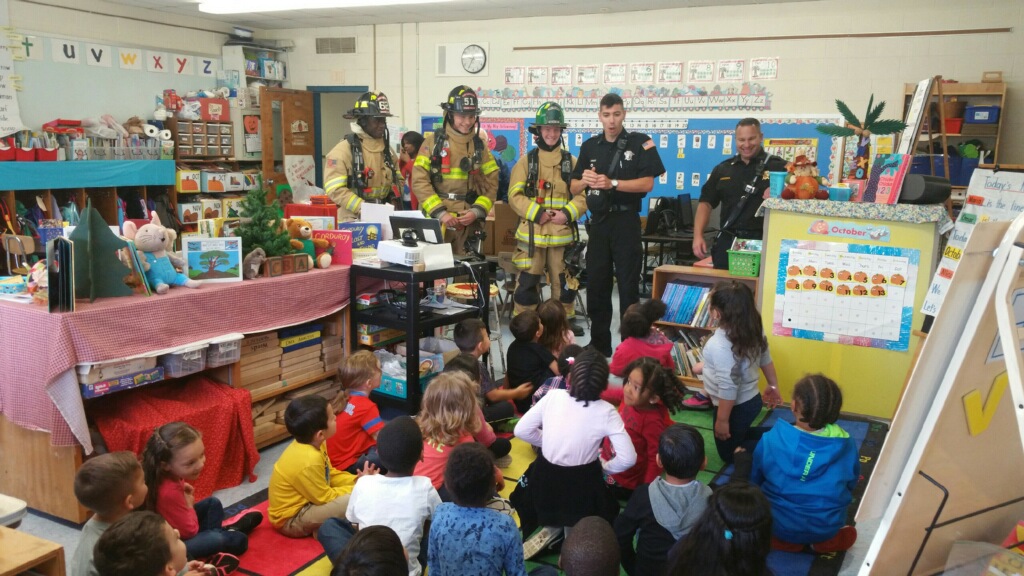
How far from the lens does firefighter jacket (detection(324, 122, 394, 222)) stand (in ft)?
19.2

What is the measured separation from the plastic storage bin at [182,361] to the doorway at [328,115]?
7174mm

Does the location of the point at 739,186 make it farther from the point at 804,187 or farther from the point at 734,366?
the point at 734,366

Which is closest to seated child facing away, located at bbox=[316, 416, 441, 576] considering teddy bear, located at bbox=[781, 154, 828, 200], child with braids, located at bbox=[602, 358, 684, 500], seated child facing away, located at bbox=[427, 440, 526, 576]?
seated child facing away, located at bbox=[427, 440, 526, 576]

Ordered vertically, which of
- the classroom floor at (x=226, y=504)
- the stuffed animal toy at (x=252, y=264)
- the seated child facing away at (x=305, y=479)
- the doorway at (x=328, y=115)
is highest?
the doorway at (x=328, y=115)

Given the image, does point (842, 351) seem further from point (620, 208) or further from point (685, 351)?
point (620, 208)

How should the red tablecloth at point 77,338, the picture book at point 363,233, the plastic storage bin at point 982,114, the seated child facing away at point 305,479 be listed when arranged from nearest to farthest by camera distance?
the seated child facing away at point 305,479 → the red tablecloth at point 77,338 → the picture book at point 363,233 → the plastic storage bin at point 982,114

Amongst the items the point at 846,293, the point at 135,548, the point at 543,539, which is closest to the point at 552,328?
the point at 543,539

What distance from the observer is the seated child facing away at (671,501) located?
2.59 metres

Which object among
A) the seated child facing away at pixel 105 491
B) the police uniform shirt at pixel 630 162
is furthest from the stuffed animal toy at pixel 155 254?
the police uniform shirt at pixel 630 162

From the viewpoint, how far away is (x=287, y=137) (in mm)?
10234

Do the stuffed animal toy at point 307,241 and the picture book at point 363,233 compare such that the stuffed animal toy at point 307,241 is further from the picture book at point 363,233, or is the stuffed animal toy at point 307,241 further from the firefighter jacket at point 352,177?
the firefighter jacket at point 352,177

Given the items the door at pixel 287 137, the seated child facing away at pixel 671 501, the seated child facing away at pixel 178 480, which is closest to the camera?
the seated child facing away at pixel 671 501

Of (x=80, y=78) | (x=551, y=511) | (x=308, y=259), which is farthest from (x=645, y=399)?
(x=80, y=78)

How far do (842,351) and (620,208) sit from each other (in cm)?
186
